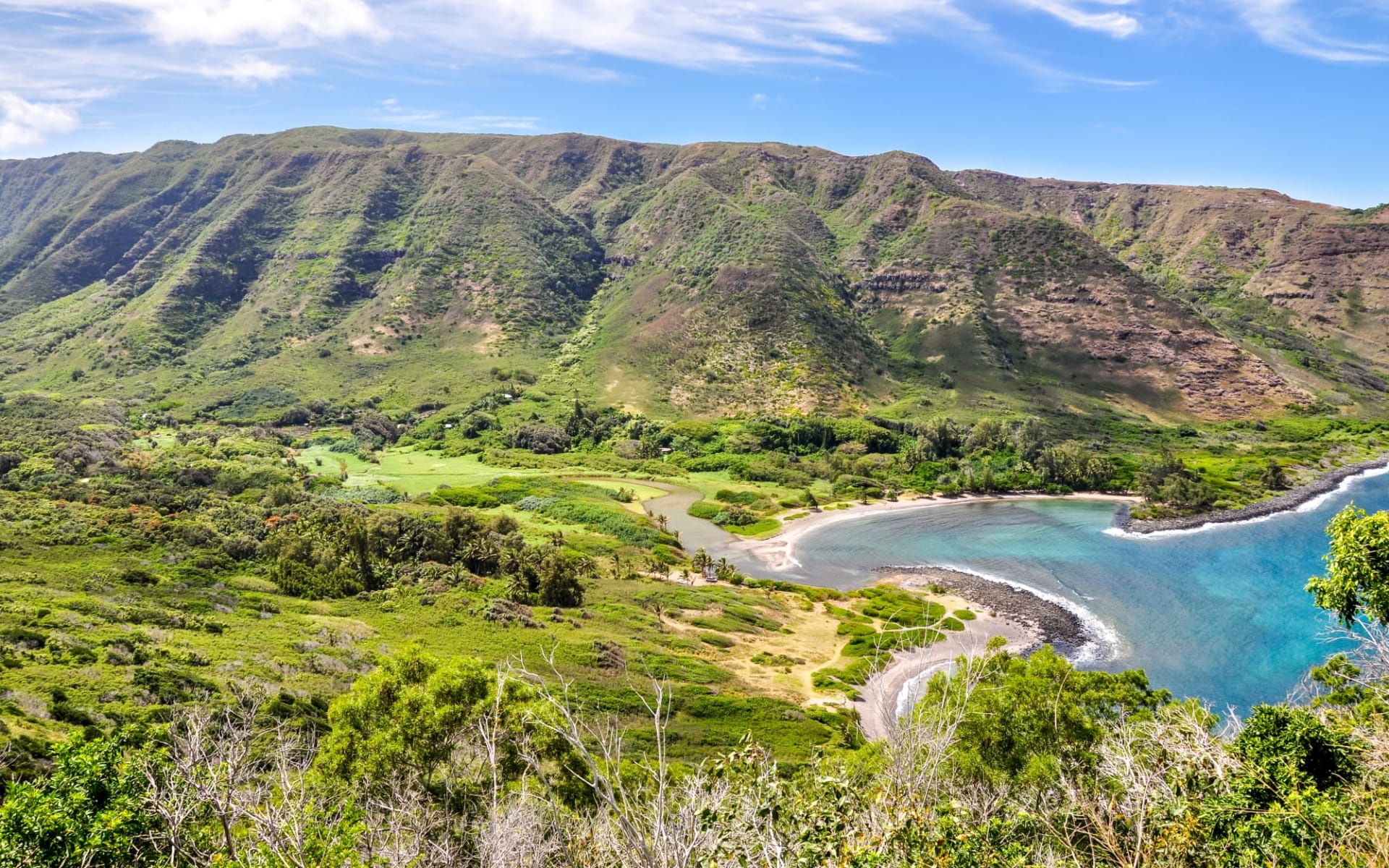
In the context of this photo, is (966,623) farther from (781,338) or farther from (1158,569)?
(781,338)

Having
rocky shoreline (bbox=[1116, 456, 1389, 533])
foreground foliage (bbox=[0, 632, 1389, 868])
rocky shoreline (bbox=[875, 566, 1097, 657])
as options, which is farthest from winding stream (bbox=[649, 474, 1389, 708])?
foreground foliage (bbox=[0, 632, 1389, 868])

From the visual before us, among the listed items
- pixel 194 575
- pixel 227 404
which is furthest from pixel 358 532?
pixel 227 404

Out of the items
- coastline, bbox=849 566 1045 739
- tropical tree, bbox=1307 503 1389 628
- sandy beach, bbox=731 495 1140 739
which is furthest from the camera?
sandy beach, bbox=731 495 1140 739

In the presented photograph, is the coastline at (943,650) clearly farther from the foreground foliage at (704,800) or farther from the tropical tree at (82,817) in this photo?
the tropical tree at (82,817)

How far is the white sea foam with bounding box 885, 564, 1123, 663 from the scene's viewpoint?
53.1 m

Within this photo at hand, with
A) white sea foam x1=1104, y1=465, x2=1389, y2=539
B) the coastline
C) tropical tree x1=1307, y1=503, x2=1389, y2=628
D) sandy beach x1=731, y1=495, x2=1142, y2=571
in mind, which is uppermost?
tropical tree x1=1307, y1=503, x2=1389, y2=628

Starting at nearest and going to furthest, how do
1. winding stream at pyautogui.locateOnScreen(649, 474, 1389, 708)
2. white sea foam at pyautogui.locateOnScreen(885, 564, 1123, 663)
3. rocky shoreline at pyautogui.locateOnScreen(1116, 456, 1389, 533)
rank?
winding stream at pyautogui.locateOnScreen(649, 474, 1389, 708)
white sea foam at pyautogui.locateOnScreen(885, 564, 1123, 663)
rocky shoreline at pyautogui.locateOnScreen(1116, 456, 1389, 533)

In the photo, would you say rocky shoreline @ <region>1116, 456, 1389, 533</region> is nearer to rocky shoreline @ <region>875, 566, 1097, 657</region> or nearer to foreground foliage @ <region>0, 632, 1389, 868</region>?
rocky shoreline @ <region>875, 566, 1097, 657</region>

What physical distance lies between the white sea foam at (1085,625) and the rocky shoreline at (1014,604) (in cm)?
19

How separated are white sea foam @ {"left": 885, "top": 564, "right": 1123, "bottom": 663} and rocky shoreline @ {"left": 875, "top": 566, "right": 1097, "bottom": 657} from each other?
0.63ft

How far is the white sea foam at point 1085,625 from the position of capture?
53125 millimetres

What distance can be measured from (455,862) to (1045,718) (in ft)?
67.6

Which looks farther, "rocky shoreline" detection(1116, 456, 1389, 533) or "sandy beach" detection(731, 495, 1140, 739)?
"rocky shoreline" detection(1116, 456, 1389, 533)

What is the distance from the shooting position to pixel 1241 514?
9150 cm
